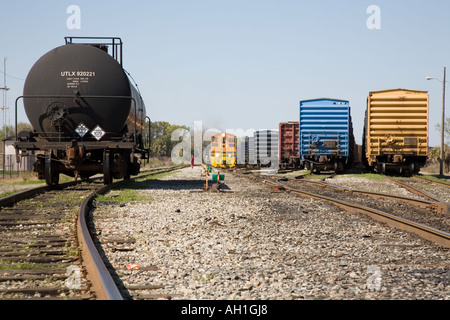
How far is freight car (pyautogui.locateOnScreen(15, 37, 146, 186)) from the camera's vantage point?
1279cm

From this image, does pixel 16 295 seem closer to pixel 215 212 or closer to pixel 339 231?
pixel 339 231

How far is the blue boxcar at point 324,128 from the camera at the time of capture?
78.2 feet

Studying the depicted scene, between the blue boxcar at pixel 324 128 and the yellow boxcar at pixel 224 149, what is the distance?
13.2 meters

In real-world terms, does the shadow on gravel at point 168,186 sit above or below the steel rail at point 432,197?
below

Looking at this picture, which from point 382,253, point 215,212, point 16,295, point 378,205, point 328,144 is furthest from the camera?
point 328,144

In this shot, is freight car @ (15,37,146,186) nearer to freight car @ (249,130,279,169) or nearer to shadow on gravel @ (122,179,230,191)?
shadow on gravel @ (122,179,230,191)

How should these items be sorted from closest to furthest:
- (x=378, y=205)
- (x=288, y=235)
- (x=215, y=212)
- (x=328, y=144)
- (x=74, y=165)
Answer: (x=288, y=235) → (x=215, y=212) → (x=378, y=205) → (x=74, y=165) → (x=328, y=144)

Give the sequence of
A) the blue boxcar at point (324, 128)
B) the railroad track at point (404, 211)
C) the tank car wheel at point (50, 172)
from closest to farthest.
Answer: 1. the railroad track at point (404, 211)
2. the tank car wheel at point (50, 172)
3. the blue boxcar at point (324, 128)

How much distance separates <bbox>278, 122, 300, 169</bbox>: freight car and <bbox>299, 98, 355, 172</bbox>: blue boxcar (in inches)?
338

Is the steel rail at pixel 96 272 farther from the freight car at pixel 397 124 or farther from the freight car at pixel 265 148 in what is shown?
the freight car at pixel 265 148

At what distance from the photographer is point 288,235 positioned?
6660 mm
